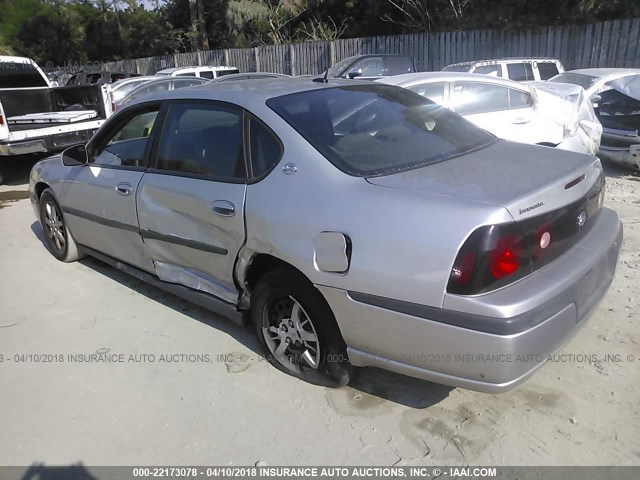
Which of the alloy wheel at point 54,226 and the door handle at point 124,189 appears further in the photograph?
the alloy wheel at point 54,226

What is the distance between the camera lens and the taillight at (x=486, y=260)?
2264 millimetres

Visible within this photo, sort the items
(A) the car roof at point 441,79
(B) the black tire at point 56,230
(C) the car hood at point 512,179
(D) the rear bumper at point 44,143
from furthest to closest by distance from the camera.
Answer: (D) the rear bumper at point 44,143, (A) the car roof at point 441,79, (B) the black tire at point 56,230, (C) the car hood at point 512,179

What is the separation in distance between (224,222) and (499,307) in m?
1.63

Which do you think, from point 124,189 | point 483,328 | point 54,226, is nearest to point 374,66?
point 54,226

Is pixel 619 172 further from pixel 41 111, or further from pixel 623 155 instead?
pixel 41 111

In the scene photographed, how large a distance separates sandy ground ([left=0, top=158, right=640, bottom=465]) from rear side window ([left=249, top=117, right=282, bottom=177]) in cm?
123

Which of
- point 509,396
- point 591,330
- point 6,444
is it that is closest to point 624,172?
point 591,330

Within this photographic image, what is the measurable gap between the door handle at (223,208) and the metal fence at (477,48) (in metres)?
13.4

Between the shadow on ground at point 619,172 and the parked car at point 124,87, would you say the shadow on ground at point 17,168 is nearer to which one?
the parked car at point 124,87

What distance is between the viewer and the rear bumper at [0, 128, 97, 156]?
8047 mm

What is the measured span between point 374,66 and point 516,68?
3.87 metres

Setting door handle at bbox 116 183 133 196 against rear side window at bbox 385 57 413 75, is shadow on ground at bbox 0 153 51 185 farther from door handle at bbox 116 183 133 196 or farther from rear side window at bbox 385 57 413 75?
rear side window at bbox 385 57 413 75

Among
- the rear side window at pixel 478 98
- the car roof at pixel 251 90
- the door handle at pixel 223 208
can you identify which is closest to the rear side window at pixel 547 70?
the rear side window at pixel 478 98

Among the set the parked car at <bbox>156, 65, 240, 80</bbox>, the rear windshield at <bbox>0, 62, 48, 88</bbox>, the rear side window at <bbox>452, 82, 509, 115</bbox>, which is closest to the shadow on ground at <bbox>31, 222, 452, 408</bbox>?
the rear side window at <bbox>452, 82, 509, 115</bbox>
